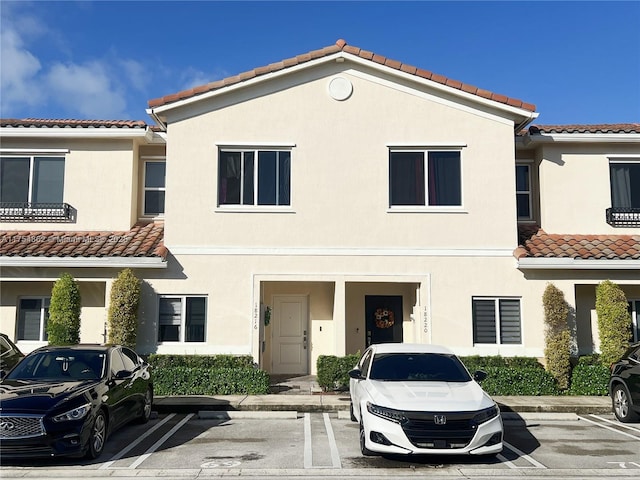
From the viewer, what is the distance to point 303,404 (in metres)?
12.3

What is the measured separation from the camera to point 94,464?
8.23 meters

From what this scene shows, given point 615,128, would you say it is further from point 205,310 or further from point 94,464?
point 94,464

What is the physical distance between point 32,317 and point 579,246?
44.4ft

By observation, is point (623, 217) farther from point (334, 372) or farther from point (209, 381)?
point (209, 381)

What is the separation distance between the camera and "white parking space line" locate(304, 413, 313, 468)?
8445mm

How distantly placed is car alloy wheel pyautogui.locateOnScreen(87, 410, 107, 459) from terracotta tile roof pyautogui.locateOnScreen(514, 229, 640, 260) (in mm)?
9635

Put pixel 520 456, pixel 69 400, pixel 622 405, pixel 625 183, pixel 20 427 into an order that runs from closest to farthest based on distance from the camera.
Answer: pixel 20 427 → pixel 69 400 → pixel 520 456 → pixel 622 405 → pixel 625 183

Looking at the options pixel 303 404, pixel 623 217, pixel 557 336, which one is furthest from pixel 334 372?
pixel 623 217

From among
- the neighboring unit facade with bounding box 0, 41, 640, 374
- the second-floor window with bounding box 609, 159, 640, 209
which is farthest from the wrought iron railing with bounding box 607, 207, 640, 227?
the second-floor window with bounding box 609, 159, 640, 209

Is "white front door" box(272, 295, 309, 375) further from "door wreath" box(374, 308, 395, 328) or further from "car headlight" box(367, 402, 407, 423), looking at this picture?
"car headlight" box(367, 402, 407, 423)

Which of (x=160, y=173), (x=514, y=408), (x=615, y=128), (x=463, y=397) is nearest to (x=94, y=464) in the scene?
(x=463, y=397)

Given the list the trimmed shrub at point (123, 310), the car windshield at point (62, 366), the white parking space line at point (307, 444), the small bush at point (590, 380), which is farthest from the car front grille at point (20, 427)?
the small bush at point (590, 380)

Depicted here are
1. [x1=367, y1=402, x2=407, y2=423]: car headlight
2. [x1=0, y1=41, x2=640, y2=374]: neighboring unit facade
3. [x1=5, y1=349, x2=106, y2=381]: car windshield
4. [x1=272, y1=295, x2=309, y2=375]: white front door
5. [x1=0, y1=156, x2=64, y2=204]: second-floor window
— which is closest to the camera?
[x1=367, y1=402, x2=407, y2=423]: car headlight

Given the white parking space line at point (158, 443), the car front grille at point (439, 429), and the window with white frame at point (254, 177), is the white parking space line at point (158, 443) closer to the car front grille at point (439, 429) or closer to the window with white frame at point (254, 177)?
the car front grille at point (439, 429)
